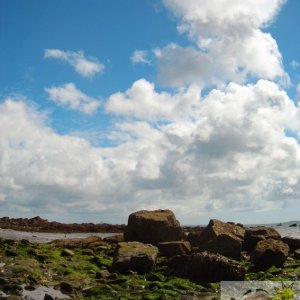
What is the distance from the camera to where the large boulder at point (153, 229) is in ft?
120

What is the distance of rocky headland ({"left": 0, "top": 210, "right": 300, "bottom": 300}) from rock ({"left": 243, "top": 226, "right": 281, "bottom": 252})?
0.27ft

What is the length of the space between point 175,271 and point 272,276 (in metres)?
5.64

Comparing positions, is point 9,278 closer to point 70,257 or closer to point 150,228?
point 70,257

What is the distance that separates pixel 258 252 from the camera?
27.9m

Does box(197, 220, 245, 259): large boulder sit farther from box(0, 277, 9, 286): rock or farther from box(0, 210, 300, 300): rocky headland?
box(0, 277, 9, 286): rock

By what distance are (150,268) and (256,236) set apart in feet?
42.4

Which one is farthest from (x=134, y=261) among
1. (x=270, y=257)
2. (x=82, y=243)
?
(x=82, y=243)

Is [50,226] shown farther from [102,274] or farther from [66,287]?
[66,287]

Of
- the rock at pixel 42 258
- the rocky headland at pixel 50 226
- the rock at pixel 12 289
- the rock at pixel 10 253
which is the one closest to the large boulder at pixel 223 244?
the rock at pixel 42 258

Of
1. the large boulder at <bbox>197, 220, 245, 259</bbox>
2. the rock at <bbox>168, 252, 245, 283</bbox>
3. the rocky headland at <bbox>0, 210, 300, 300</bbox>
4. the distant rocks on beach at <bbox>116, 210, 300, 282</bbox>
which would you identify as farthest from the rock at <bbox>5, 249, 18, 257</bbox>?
the large boulder at <bbox>197, 220, 245, 259</bbox>

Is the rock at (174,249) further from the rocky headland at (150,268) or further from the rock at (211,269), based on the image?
the rock at (211,269)

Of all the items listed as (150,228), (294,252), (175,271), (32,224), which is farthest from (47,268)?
(32,224)

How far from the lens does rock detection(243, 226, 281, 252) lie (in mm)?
35200

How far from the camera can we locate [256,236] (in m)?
35.3
